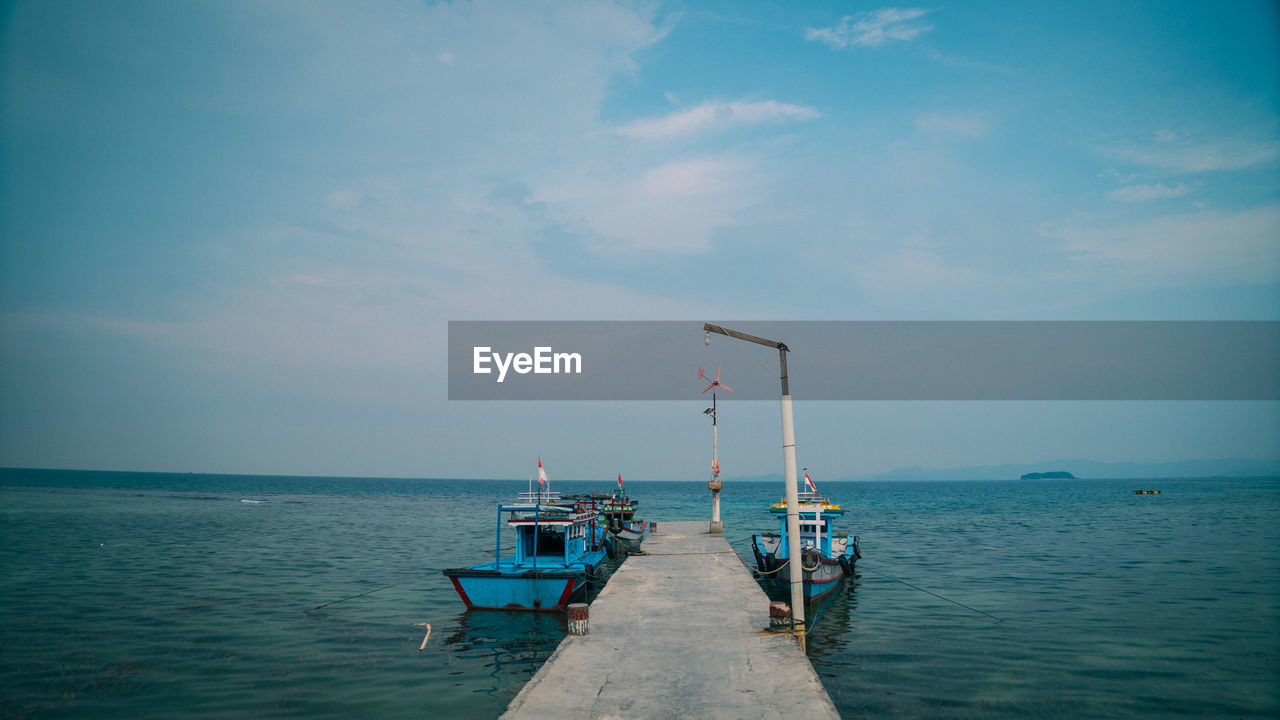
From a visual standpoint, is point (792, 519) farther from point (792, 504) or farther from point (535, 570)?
point (535, 570)

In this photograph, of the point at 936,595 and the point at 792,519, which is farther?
the point at 936,595

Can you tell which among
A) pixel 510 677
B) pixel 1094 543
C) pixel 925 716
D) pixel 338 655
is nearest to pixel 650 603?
pixel 510 677

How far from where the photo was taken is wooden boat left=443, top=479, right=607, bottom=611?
2466cm

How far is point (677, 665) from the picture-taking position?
14.0 m

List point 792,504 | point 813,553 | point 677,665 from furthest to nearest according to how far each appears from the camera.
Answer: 1. point 813,553
2. point 792,504
3. point 677,665

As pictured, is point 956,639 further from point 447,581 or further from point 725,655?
point 447,581

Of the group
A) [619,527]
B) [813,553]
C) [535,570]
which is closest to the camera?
[535,570]

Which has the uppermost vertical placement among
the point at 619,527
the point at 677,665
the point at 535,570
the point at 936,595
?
the point at 677,665

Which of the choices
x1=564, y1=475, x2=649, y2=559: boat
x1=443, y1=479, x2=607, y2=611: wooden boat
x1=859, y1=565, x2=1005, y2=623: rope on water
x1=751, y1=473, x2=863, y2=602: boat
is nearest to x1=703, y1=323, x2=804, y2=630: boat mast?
x1=751, y1=473, x2=863, y2=602: boat

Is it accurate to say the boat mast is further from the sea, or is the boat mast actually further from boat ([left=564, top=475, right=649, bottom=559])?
boat ([left=564, top=475, right=649, bottom=559])

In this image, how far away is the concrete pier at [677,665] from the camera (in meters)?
11.5

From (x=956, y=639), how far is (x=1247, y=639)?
9579mm

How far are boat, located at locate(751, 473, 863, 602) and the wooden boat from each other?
25.2 feet

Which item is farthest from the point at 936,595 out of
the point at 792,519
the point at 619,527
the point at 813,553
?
the point at 619,527
